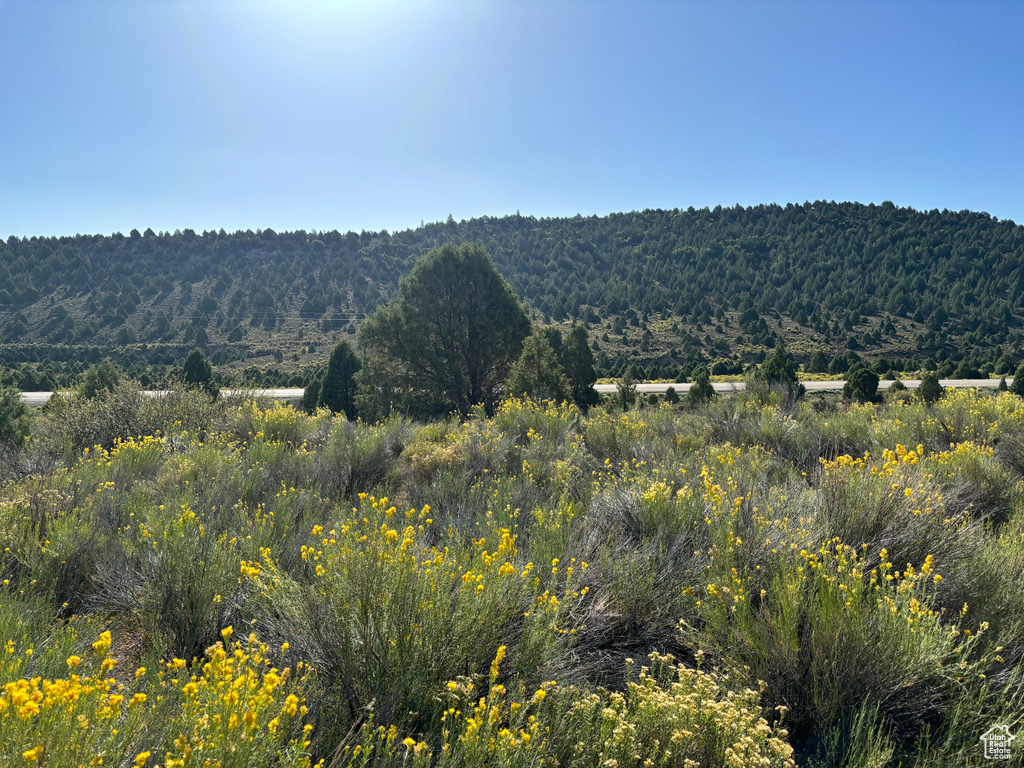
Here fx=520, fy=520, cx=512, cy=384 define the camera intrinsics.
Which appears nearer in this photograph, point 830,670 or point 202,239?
point 830,670

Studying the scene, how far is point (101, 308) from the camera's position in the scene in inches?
2125

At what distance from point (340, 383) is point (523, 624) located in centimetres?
1744

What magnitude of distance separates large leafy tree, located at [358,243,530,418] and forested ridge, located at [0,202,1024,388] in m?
23.1

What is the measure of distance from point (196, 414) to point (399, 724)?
10355mm

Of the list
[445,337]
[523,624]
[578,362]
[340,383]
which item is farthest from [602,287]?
[523,624]

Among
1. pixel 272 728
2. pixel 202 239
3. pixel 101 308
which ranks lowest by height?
pixel 272 728

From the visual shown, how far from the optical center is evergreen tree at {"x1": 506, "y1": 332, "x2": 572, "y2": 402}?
1436 centimetres

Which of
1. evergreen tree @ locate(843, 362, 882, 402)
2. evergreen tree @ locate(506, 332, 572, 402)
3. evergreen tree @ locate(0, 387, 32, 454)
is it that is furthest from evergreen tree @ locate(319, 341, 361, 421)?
evergreen tree @ locate(843, 362, 882, 402)

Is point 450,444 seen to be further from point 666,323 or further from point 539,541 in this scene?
point 666,323

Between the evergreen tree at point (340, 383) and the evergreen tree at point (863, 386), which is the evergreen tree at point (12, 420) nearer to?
the evergreen tree at point (340, 383)

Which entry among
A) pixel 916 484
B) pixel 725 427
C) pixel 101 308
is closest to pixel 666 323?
pixel 725 427

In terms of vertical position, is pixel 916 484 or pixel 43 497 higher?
pixel 916 484

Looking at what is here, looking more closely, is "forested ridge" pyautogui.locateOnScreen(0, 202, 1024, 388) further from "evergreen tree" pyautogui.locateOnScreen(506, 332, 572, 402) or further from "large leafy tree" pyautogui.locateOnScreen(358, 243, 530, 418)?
"evergreen tree" pyautogui.locateOnScreen(506, 332, 572, 402)

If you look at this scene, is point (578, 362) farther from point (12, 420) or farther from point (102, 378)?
point (12, 420)
